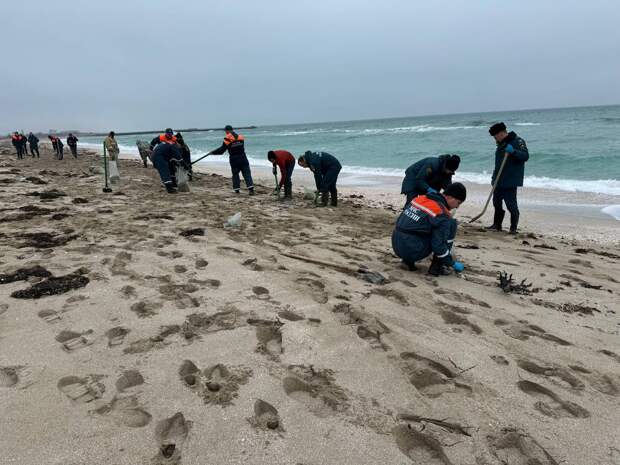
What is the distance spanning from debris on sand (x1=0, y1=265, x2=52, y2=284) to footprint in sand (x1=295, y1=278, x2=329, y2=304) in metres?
2.08

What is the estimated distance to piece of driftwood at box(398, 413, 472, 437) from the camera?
5.68 ft

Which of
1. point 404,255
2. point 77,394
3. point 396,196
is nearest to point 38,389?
point 77,394

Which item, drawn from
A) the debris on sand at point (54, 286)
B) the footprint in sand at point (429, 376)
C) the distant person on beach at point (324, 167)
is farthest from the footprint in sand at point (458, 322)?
the distant person on beach at point (324, 167)

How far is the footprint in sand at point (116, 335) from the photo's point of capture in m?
2.27

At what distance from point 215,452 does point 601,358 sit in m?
2.33

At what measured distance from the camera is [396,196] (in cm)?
973

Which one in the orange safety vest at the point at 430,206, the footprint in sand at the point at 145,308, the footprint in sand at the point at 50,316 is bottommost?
the footprint in sand at the point at 145,308

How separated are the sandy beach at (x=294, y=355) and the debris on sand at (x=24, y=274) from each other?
0.03 metres

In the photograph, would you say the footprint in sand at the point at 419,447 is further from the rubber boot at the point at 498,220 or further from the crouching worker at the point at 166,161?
the crouching worker at the point at 166,161

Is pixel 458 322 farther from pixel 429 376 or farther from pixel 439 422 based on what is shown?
pixel 439 422

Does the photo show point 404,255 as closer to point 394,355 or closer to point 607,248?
point 394,355

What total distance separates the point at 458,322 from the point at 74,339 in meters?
2.49

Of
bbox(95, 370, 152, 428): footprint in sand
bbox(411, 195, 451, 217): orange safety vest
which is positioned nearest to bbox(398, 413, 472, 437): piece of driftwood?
bbox(95, 370, 152, 428): footprint in sand

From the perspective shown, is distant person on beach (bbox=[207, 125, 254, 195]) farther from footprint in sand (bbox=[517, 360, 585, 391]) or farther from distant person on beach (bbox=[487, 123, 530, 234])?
footprint in sand (bbox=[517, 360, 585, 391])
